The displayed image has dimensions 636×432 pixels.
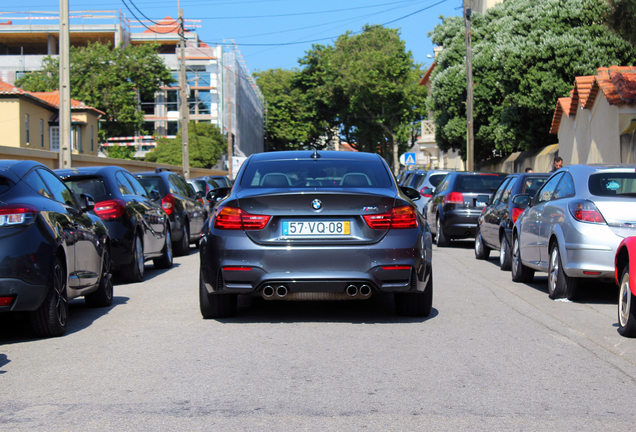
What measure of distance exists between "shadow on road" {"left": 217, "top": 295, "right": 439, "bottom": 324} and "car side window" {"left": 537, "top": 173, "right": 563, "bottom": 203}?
104 inches

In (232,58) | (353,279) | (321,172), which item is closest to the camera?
(353,279)

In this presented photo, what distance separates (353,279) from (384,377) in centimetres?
155

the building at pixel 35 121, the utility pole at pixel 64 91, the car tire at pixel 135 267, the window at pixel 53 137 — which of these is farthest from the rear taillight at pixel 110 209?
the window at pixel 53 137

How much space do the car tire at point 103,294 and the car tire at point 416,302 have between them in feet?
10.3

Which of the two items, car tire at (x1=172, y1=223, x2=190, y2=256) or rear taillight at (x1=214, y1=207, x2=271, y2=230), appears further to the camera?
car tire at (x1=172, y1=223, x2=190, y2=256)

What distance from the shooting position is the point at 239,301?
9055mm

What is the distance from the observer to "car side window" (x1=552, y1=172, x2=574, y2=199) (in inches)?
370

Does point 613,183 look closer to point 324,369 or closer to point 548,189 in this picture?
point 548,189

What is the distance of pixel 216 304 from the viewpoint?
7594 mm

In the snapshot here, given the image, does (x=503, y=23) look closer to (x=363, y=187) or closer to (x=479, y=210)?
(x=479, y=210)

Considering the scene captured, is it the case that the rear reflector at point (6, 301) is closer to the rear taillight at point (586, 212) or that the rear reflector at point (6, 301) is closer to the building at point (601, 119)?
the rear taillight at point (586, 212)

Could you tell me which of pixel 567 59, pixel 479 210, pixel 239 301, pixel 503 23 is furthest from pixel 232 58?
pixel 239 301

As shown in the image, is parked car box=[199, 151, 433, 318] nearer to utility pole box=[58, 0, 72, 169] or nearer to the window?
utility pole box=[58, 0, 72, 169]

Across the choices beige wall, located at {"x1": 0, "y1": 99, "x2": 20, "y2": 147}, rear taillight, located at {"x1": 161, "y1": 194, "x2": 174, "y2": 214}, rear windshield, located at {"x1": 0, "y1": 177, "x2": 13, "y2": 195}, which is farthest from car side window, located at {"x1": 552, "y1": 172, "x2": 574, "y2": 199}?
beige wall, located at {"x1": 0, "y1": 99, "x2": 20, "y2": 147}
